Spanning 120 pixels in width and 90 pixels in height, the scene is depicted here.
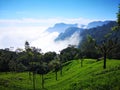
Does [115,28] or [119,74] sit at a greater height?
[115,28]

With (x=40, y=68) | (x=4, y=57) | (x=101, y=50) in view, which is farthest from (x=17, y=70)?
(x=101, y=50)

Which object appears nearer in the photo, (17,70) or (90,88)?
(90,88)

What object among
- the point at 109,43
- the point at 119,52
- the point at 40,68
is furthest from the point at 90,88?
the point at 119,52

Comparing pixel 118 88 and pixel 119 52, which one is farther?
pixel 119 52

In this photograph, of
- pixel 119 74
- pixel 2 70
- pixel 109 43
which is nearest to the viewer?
pixel 119 74

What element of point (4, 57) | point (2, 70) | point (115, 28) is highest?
point (115, 28)

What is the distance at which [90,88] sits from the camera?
182 ft

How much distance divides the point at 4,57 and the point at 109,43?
450 ft

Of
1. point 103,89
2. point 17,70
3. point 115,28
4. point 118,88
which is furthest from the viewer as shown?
point 17,70

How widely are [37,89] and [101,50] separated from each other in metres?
31.3

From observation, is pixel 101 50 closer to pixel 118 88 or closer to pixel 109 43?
pixel 109 43

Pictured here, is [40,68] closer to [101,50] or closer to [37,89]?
[37,89]

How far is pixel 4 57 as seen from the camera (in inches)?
7766

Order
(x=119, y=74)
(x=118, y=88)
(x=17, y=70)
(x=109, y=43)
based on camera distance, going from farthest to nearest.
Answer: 1. (x=17, y=70)
2. (x=109, y=43)
3. (x=119, y=74)
4. (x=118, y=88)
